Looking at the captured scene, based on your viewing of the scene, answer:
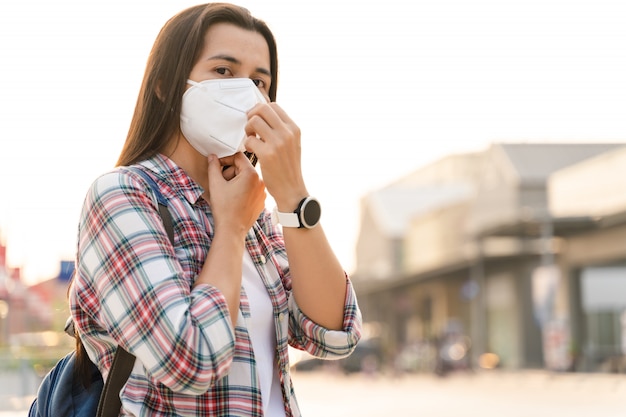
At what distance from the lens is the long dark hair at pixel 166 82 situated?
2.04m

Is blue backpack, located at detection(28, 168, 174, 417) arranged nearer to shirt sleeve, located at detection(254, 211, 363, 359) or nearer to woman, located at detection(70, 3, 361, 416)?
woman, located at detection(70, 3, 361, 416)

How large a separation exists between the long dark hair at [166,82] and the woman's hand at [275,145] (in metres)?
0.17

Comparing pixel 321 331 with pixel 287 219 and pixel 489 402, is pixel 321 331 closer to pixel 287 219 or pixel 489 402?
pixel 287 219

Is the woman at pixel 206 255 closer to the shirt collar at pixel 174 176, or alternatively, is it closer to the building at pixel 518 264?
the shirt collar at pixel 174 176

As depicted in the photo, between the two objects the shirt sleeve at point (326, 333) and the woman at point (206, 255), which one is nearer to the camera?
the woman at point (206, 255)

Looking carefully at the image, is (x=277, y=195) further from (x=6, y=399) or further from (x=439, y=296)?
(x=439, y=296)

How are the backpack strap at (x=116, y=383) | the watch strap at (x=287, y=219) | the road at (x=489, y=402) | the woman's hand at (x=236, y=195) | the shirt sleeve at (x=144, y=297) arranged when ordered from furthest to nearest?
the road at (x=489, y=402), the watch strap at (x=287, y=219), the woman's hand at (x=236, y=195), the backpack strap at (x=116, y=383), the shirt sleeve at (x=144, y=297)

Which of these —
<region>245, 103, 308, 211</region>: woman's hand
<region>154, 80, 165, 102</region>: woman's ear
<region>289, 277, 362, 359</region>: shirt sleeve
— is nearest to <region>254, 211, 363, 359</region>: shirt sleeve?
<region>289, 277, 362, 359</region>: shirt sleeve

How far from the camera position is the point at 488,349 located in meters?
47.5

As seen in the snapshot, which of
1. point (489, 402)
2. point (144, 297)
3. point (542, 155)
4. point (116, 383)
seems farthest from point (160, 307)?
point (542, 155)

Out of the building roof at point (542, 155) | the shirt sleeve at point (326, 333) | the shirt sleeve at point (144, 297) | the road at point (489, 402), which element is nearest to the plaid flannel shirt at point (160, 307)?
the shirt sleeve at point (144, 297)

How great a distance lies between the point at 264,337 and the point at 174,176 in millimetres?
325

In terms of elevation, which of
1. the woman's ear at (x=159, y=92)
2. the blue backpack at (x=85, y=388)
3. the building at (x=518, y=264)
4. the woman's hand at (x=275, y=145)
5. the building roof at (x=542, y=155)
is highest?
the woman's ear at (x=159, y=92)

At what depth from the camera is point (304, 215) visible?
79.9 inches
